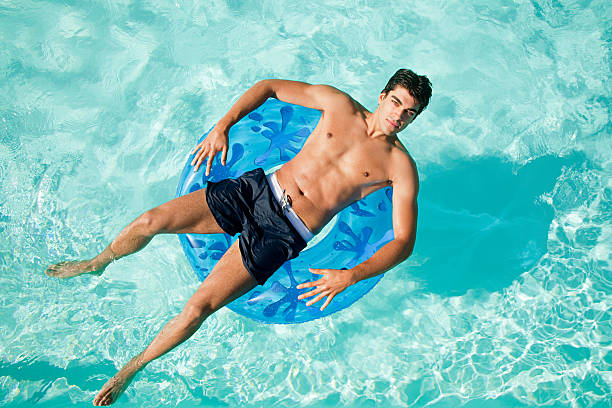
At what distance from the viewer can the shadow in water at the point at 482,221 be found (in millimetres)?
3957

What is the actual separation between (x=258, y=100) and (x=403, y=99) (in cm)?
→ 84

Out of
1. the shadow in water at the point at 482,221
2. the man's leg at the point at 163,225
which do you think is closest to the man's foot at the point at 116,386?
the man's leg at the point at 163,225

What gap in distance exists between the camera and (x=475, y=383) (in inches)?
143

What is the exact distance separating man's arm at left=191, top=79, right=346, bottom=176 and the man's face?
397 millimetres

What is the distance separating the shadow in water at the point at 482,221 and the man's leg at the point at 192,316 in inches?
68.2

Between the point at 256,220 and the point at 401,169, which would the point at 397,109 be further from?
the point at 256,220

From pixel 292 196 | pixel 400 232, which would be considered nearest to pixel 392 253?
pixel 400 232

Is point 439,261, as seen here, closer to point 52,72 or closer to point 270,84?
point 270,84

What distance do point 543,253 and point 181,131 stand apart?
118 inches

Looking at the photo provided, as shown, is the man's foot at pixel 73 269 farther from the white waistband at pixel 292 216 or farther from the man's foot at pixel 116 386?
the white waistband at pixel 292 216

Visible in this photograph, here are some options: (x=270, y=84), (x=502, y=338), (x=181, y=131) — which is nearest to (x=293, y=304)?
(x=270, y=84)

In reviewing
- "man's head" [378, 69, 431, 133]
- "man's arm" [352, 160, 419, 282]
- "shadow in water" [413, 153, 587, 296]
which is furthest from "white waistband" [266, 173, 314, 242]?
"shadow in water" [413, 153, 587, 296]

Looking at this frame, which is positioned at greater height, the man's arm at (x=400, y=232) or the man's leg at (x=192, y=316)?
the man's arm at (x=400, y=232)

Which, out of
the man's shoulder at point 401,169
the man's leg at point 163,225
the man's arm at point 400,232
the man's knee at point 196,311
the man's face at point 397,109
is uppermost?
the man's face at point 397,109
